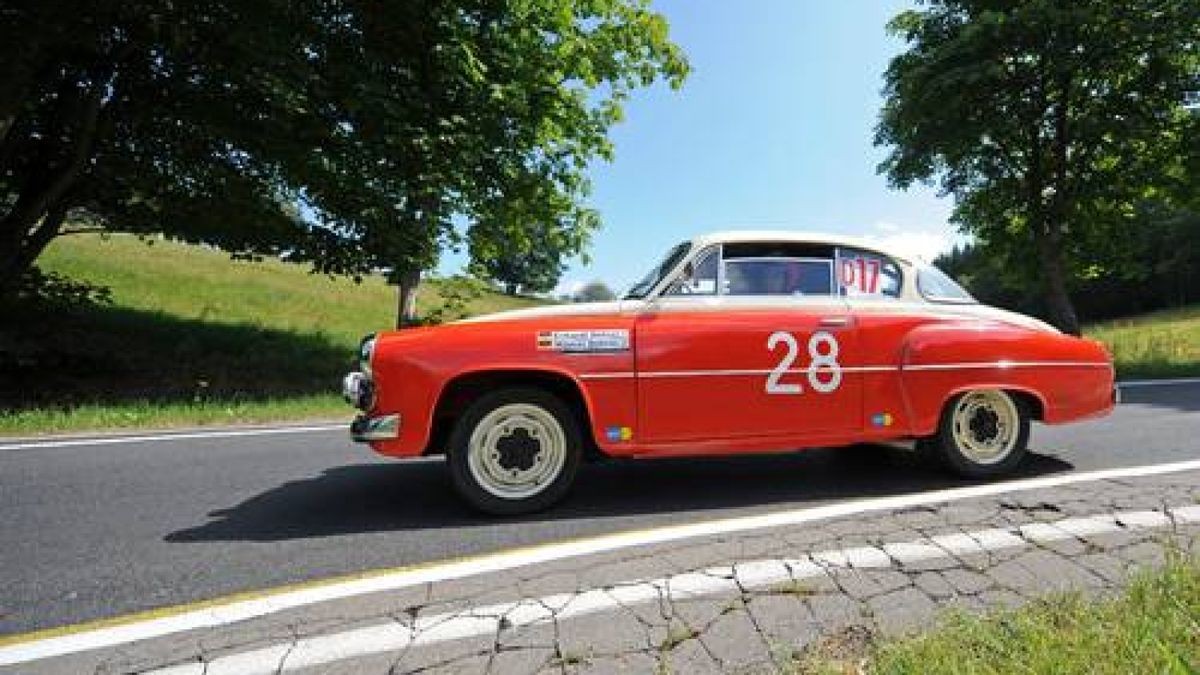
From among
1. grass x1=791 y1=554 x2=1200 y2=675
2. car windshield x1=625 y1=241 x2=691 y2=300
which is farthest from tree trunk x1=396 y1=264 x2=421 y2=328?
grass x1=791 y1=554 x2=1200 y2=675

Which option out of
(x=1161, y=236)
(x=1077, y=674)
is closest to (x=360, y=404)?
(x=1077, y=674)

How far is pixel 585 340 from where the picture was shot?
436 cm

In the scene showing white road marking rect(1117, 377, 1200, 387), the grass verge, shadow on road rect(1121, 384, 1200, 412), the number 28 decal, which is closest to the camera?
the number 28 decal

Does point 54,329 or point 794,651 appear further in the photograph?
point 54,329

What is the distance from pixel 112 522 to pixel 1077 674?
4694mm

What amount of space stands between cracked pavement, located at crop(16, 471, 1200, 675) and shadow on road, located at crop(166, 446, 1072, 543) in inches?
28.1

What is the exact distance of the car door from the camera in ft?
14.6

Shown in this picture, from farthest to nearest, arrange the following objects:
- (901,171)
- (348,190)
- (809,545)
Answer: (901,171) → (348,190) → (809,545)

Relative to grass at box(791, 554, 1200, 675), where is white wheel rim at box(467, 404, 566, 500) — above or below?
above

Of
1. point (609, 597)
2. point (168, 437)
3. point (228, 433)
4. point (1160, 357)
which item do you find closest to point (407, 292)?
point (228, 433)

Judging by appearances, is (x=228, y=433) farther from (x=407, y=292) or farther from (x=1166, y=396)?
(x=1166, y=396)

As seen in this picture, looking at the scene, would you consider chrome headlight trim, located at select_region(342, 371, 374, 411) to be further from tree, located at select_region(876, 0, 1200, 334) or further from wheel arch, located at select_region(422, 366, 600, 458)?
tree, located at select_region(876, 0, 1200, 334)

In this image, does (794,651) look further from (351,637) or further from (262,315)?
(262,315)

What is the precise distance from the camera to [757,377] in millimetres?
4555
